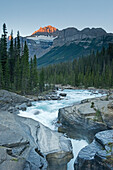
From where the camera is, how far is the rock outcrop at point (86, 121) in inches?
411

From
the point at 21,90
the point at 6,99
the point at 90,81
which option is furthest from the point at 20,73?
the point at 90,81

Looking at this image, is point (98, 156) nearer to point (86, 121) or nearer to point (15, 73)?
point (86, 121)

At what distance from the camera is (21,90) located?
32125 mm

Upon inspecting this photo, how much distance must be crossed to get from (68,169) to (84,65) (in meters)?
93.6

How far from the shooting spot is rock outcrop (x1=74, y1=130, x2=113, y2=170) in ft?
16.8

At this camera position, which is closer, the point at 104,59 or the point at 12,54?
the point at 12,54

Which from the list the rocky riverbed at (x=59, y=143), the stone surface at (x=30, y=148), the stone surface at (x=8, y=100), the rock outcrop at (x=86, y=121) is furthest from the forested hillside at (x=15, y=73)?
the stone surface at (x=30, y=148)

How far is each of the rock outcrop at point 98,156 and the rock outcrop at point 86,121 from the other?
3.49 metres

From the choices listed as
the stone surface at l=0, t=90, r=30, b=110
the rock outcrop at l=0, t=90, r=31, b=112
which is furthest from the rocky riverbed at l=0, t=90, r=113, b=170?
the stone surface at l=0, t=90, r=30, b=110

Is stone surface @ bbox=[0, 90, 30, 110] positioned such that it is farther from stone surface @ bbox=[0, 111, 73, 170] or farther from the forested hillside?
stone surface @ bbox=[0, 111, 73, 170]

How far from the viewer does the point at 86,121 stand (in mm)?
10969

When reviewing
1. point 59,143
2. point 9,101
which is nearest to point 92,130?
point 59,143

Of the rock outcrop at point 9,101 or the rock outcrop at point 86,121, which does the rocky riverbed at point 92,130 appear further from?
the rock outcrop at point 9,101

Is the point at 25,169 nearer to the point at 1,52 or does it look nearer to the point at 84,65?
the point at 1,52
